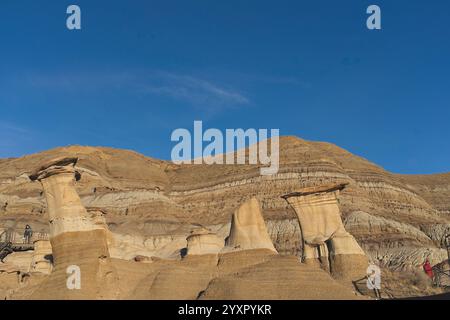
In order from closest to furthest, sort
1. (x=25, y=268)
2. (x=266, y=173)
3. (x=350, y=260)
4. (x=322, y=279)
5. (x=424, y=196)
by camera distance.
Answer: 1. (x=322, y=279)
2. (x=350, y=260)
3. (x=25, y=268)
4. (x=266, y=173)
5. (x=424, y=196)

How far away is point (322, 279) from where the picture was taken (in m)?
31.3

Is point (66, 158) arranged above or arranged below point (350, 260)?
above

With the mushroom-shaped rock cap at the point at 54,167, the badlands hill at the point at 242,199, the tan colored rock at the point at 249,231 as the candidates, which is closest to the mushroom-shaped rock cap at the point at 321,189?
the tan colored rock at the point at 249,231

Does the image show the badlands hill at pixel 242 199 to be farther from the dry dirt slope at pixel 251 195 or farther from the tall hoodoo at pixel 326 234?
the tall hoodoo at pixel 326 234

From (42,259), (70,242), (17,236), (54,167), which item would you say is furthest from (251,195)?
(70,242)

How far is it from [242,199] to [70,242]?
63.5m

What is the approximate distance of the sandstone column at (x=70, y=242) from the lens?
106 feet

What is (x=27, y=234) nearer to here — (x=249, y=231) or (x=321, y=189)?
(x=321, y=189)

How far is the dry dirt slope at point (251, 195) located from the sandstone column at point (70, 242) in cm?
3529
